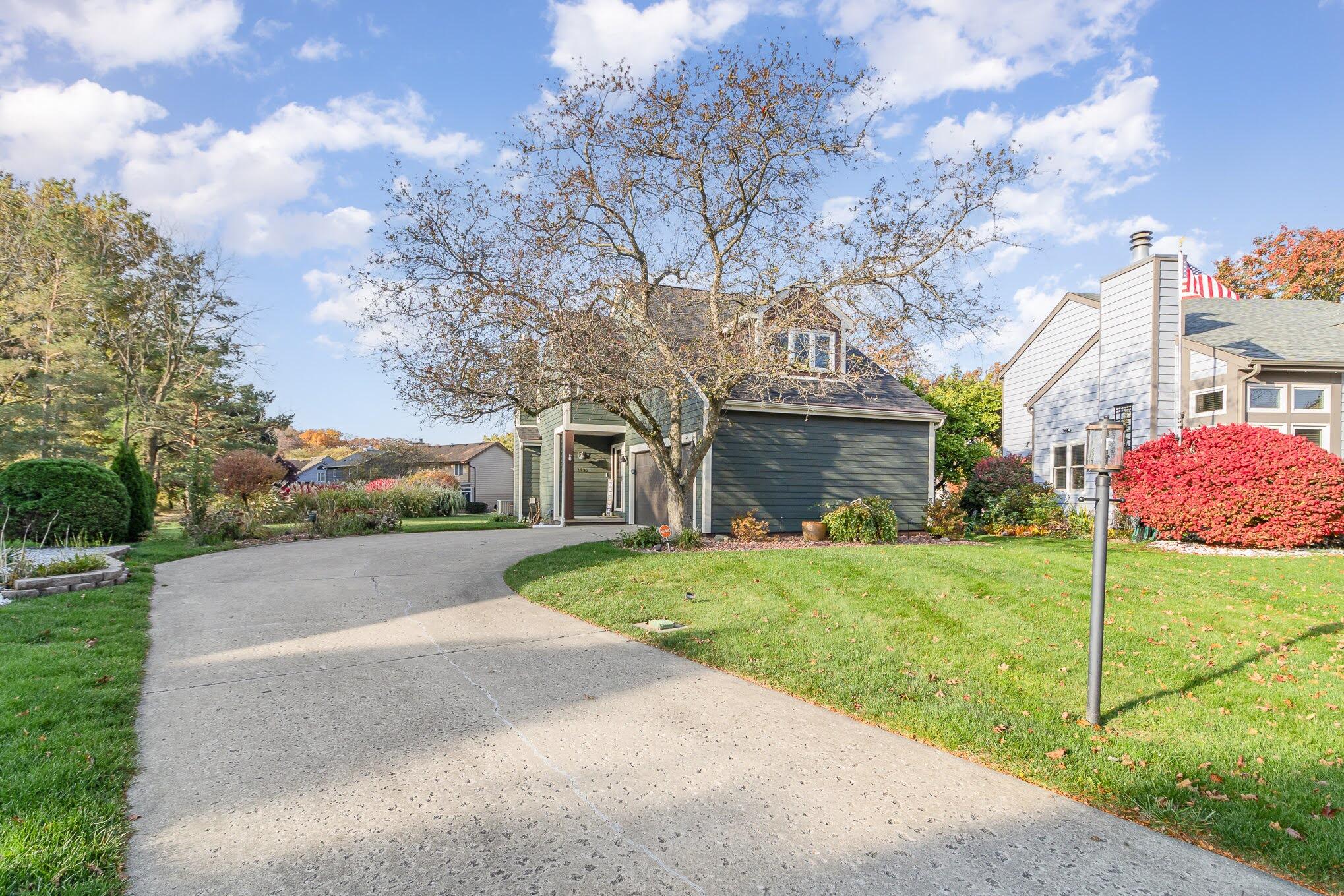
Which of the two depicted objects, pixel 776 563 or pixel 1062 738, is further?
pixel 776 563

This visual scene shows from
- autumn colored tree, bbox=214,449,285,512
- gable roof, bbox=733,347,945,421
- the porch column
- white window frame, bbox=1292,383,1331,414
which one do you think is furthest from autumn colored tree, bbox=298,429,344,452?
white window frame, bbox=1292,383,1331,414

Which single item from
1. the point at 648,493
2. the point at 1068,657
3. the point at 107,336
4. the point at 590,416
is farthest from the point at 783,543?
the point at 107,336

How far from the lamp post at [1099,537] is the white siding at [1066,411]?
1309cm

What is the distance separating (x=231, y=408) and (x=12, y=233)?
38.6 feet

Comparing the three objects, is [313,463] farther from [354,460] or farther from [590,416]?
[590,416]

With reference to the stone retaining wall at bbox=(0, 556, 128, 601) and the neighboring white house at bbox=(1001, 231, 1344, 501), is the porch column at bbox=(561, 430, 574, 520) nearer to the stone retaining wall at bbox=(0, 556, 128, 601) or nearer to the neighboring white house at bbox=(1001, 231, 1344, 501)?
the stone retaining wall at bbox=(0, 556, 128, 601)

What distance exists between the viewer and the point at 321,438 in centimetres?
→ 7712

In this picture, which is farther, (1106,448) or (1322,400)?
(1322,400)

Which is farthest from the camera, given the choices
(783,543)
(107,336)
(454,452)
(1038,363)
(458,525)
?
(454,452)

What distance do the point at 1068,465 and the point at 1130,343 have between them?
10.9ft

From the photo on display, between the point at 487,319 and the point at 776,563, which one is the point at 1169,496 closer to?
the point at 776,563

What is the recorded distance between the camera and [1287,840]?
280 cm

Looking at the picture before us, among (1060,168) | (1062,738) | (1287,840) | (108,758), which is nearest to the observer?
(1287,840)

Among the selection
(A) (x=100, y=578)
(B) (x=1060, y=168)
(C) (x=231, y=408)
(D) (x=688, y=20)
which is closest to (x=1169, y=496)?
(B) (x=1060, y=168)
